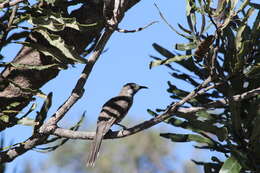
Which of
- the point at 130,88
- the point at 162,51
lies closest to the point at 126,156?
the point at 130,88

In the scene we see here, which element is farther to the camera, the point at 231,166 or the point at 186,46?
the point at 186,46

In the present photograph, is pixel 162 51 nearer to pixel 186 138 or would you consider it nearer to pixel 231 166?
pixel 186 138

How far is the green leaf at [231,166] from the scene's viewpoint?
8.46ft

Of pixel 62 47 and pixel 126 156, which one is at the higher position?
pixel 126 156

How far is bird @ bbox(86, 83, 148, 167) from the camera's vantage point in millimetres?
4047

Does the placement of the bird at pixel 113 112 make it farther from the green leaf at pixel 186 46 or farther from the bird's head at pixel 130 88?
the green leaf at pixel 186 46

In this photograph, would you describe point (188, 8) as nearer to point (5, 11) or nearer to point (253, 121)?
point (253, 121)

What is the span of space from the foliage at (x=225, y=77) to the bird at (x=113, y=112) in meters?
1.08

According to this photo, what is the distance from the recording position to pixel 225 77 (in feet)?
9.09

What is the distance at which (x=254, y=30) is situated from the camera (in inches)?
112

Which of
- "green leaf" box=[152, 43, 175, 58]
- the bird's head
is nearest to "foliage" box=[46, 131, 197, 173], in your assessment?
the bird's head

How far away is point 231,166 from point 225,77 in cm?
50

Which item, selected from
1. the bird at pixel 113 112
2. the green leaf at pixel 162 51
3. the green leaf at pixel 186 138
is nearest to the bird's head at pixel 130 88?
the bird at pixel 113 112

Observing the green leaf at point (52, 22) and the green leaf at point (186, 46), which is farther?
the green leaf at point (186, 46)
